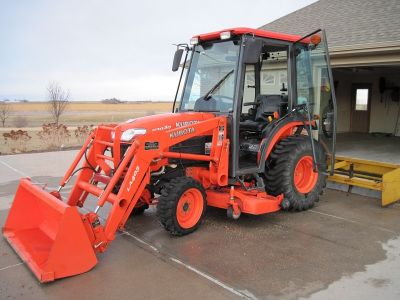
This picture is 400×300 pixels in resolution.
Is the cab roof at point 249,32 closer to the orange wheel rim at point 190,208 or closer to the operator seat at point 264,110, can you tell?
the operator seat at point 264,110

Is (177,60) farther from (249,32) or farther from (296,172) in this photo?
(296,172)

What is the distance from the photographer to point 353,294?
134 inches

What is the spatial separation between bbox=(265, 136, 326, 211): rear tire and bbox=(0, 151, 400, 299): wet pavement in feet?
0.93

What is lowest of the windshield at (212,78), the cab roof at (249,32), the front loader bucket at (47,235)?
the front loader bucket at (47,235)

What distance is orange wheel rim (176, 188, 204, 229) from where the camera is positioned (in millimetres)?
4770

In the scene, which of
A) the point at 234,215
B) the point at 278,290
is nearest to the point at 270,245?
the point at 234,215

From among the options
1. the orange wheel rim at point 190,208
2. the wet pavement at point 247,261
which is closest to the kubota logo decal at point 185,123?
the orange wheel rim at point 190,208

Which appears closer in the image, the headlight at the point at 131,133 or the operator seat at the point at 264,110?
the headlight at the point at 131,133

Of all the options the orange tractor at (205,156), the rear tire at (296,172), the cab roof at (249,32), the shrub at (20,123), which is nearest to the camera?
the orange tractor at (205,156)

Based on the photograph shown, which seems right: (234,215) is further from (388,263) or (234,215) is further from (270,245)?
(388,263)

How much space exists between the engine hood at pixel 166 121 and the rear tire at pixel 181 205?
0.65m

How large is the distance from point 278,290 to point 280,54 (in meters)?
3.51

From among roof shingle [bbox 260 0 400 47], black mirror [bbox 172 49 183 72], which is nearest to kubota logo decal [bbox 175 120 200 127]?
black mirror [bbox 172 49 183 72]

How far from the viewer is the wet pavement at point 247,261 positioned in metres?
3.53
